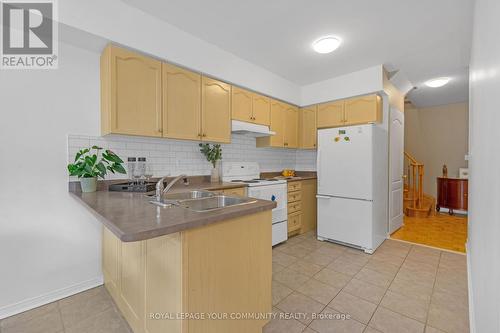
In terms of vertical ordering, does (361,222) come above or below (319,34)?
below

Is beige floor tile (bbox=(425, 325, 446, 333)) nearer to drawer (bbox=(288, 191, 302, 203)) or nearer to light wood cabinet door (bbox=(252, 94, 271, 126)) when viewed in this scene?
drawer (bbox=(288, 191, 302, 203))

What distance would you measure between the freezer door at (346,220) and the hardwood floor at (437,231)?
905mm

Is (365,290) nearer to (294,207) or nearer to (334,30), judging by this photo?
(294,207)

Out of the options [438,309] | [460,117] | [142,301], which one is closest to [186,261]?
[142,301]

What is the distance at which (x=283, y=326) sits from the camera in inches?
62.2

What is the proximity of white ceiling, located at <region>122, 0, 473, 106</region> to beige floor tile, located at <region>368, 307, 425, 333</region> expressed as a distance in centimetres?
255

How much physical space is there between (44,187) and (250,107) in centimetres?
236

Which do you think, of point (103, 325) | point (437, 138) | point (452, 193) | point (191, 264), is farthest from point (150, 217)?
point (437, 138)

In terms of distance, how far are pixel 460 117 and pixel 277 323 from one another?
6528 millimetres

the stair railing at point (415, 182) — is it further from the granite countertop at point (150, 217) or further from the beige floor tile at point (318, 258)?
the granite countertop at point (150, 217)

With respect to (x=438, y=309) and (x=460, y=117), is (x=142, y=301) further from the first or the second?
(x=460, y=117)

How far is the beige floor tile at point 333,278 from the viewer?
83.5 inches

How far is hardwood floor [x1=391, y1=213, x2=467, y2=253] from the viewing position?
3084mm

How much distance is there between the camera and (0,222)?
1.68m
